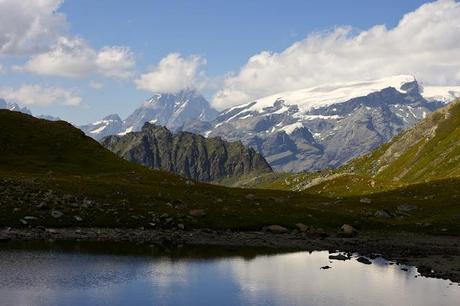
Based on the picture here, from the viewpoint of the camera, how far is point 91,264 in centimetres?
6241

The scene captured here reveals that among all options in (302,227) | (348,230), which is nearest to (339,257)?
(302,227)

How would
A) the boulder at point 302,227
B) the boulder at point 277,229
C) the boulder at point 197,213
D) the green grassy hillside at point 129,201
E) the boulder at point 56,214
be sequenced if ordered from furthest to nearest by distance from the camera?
the boulder at point 197,213, the boulder at point 302,227, the boulder at point 277,229, the green grassy hillside at point 129,201, the boulder at point 56,214

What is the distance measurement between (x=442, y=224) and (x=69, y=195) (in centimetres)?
6274

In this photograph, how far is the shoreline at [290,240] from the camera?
7306cm

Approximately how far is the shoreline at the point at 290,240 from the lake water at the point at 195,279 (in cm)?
414

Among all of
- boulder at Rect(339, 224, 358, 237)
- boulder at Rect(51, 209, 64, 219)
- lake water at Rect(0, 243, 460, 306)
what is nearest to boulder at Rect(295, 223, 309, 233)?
boulder at Rect(339, 224, 358, 237)

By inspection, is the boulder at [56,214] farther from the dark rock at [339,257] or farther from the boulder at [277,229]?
the dark rock at [339,257]

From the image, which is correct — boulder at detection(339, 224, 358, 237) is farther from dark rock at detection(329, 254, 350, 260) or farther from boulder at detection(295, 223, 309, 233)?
dark rock at detection(329, 254, 350, 260)

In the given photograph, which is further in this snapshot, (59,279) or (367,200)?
(367,200)

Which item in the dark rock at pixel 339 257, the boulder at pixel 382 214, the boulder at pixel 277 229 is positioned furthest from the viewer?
the boulder at pixel 382 214

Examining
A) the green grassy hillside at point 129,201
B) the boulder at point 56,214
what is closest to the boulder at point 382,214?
the green grassy hillside at point 129,201

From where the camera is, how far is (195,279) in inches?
2335

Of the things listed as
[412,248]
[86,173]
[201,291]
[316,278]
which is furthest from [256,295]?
[86,173]

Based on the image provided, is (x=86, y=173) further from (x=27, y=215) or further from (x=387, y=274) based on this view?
(x=387, y=274)
